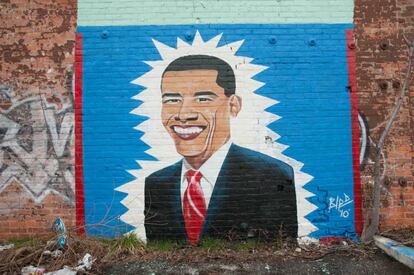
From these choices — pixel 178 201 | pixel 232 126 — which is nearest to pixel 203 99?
pixel 232 126

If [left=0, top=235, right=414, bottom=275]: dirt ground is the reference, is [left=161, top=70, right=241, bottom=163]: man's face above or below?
above

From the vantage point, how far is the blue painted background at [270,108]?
229 inches

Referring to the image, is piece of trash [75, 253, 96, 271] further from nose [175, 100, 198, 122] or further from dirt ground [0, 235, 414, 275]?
nose [175, 100, 198, 122]

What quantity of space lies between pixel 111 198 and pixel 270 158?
2385 millimetres

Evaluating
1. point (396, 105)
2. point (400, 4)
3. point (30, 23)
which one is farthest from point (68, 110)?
point (400, 4)

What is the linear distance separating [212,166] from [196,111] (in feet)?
2.75

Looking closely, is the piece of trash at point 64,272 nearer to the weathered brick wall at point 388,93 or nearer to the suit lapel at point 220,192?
the suit lapel at point 220,192

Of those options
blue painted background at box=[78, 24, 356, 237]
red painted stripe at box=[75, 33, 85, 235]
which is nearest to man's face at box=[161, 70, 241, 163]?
blue painted background at box=[78, 24, 356, 237]

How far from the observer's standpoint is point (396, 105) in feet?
18.7

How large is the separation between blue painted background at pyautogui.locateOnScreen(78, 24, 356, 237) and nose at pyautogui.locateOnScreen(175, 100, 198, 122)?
22.6 inches

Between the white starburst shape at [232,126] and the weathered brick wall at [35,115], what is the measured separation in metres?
0.98

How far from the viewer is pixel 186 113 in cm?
586

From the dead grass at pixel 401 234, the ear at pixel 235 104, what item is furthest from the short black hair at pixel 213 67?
the dead grass at pixel 401 234

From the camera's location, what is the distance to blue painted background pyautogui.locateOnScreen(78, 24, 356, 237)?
5.81 m
